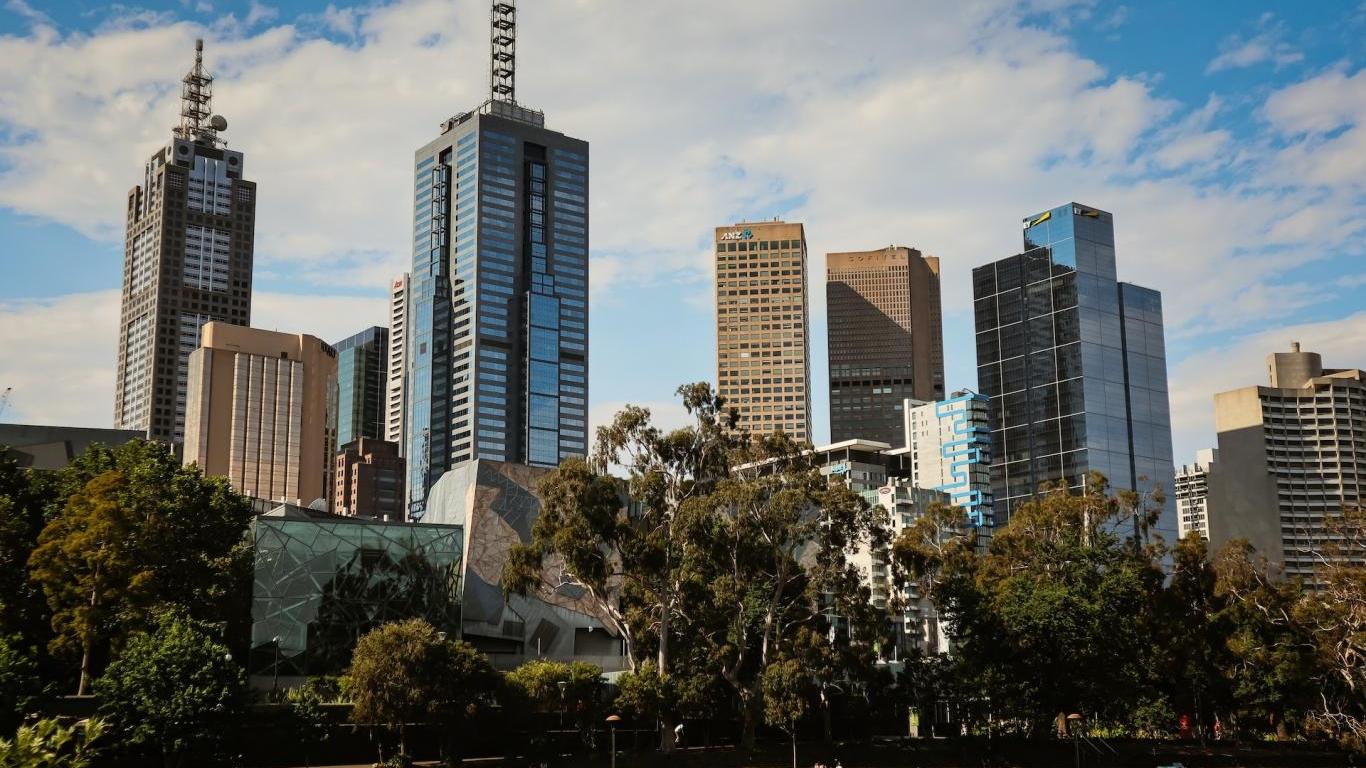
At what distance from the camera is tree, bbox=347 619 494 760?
189ft

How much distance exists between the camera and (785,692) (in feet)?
212

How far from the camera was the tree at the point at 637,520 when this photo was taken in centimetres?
6825

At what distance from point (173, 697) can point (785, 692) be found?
→ 28.8 meters

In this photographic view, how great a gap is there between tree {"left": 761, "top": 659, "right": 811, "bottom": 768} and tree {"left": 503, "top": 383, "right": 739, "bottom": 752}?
5.68 metres

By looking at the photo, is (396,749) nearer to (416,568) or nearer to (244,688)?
(244,688)

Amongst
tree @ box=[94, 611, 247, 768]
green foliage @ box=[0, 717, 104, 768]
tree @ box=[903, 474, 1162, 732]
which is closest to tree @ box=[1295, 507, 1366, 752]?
tree @ box=[903, 474, 1162, 732]

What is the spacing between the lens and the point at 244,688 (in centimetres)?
5803

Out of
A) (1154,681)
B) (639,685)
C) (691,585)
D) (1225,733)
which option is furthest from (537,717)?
(1225,733)

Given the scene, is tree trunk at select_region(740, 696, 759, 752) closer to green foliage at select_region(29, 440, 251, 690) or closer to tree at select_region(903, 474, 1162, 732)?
tree at select_region(903, 474, 1162, 732)

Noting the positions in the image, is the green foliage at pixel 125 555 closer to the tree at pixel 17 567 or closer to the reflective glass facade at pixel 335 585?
the tree at pixel 17 567

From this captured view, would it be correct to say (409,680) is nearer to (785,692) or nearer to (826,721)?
(785,692)

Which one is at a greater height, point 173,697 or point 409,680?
point 409,680

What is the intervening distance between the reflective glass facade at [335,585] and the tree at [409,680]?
15701mm

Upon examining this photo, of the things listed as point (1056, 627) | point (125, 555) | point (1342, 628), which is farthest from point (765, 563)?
point (1342, 628)
